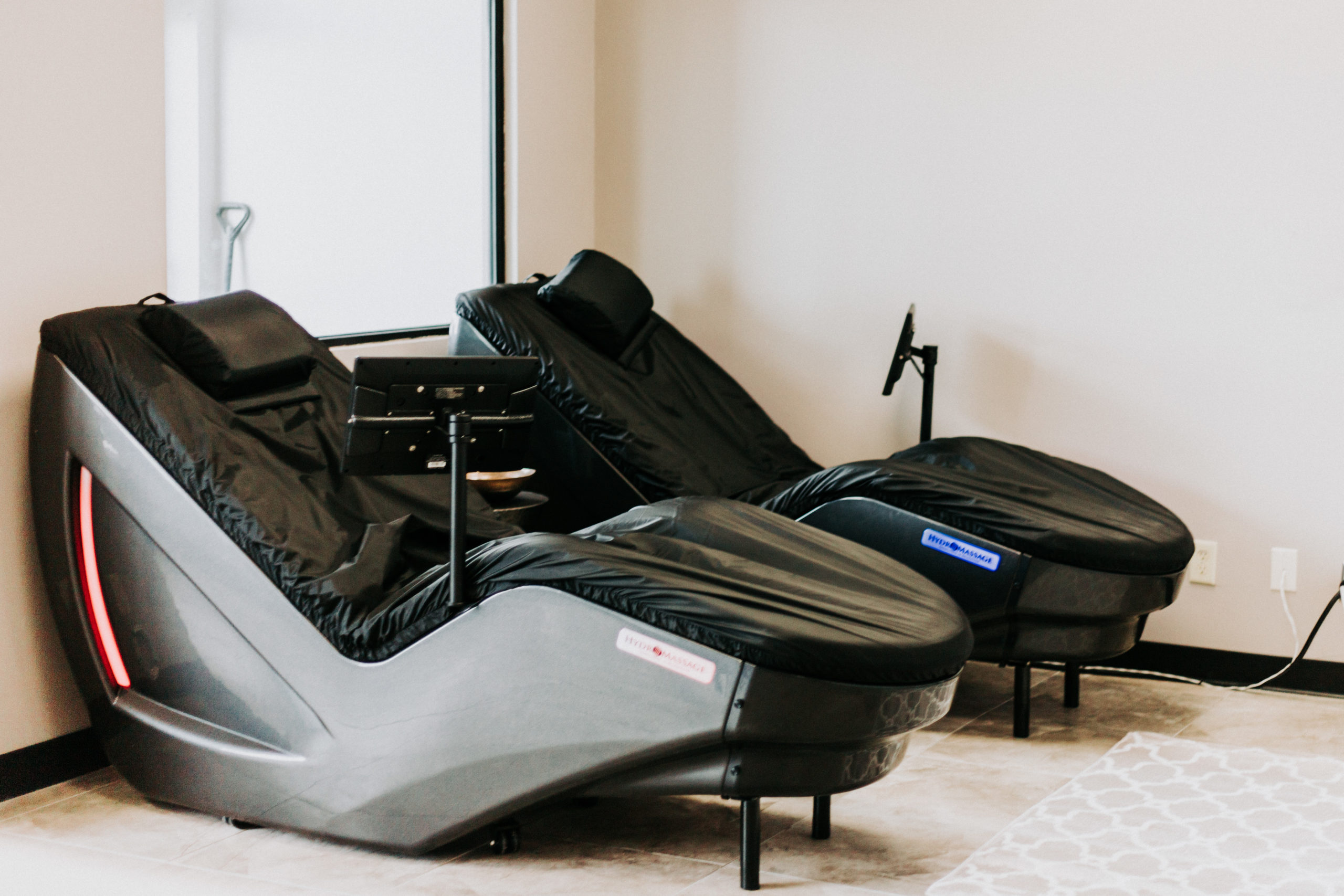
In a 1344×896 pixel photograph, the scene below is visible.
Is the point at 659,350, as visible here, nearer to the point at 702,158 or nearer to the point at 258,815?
the point at 702,158

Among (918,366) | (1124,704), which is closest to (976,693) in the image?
(1124,704)

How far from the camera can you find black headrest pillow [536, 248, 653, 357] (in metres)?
4.10

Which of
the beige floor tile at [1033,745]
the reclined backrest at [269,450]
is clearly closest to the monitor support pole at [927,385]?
the beige floor tile at [1033,745]

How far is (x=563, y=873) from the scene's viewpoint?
2.60 metres

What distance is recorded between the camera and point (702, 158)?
474 centimetres

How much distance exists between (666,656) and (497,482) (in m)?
1.26

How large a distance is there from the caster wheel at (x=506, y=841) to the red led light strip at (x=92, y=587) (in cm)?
85

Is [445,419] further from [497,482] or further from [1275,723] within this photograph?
[1275,723]

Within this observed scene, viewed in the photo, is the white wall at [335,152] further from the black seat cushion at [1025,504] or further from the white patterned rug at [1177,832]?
the white patterned rug at [1177,832]

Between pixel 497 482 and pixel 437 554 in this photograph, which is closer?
pixel 437 554

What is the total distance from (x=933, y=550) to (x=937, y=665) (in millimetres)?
1057

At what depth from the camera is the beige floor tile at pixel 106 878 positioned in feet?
8.18

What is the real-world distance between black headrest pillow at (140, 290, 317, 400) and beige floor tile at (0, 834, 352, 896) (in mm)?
936

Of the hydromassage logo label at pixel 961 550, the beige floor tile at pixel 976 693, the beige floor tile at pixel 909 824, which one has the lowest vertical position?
the beige floor tile at pixel 976 693
